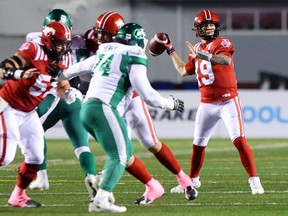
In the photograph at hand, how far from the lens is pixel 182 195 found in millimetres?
9609

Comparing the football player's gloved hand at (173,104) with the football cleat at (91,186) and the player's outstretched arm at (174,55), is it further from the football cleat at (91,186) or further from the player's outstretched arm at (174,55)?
the player's outstretched arm at (174,55)

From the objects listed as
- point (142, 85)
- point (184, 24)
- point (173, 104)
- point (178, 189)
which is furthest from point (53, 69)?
point (184, 24)

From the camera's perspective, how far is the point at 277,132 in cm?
1895

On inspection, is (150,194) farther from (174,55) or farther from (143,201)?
(174,55)

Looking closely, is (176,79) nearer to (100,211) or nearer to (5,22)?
(5,22)

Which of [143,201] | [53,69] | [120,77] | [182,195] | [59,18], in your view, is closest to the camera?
[120,77]

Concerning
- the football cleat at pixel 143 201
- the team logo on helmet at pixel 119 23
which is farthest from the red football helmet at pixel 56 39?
the football cleat at pixel 143 201

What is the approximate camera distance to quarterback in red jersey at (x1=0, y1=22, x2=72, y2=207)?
27.9 ft

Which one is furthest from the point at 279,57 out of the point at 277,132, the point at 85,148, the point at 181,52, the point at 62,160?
the point at 85,148

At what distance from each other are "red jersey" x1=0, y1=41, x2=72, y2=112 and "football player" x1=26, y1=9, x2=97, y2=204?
53cm

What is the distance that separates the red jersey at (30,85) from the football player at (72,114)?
53 cm

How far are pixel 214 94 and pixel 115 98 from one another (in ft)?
6.31

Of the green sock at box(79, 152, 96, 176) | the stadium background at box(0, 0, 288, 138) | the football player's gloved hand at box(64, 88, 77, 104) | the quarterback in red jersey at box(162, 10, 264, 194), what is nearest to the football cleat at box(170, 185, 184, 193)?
the quarterback in red jersey at box(162, 10, 264, 194)

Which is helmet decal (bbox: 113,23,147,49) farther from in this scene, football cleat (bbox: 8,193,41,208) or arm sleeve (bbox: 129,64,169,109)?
football cleat (bbox: 8,193,41,208)
